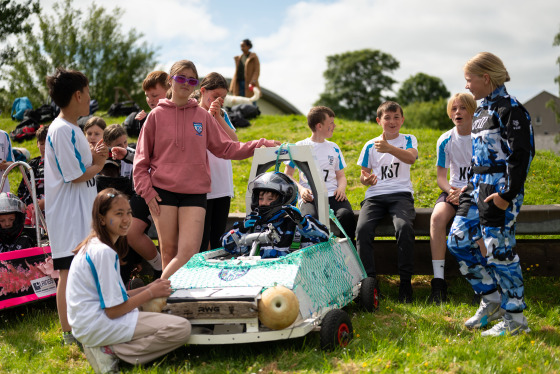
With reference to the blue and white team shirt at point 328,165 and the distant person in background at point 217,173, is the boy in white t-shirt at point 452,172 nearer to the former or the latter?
the blue and white team shirt at point 328,165

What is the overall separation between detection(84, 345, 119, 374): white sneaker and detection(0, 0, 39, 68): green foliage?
23.8m

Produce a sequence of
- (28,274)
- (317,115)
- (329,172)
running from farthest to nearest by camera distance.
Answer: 1. (317,115)
2. (329,172)
3. (28,274)

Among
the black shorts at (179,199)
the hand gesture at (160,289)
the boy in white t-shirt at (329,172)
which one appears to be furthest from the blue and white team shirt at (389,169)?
the hand gesture at (160,289)

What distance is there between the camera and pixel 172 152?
521 cm

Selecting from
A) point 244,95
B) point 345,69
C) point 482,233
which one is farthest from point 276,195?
point 345,69

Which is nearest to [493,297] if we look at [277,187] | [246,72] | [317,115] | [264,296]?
[277,187]

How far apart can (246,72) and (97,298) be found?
14.4 m

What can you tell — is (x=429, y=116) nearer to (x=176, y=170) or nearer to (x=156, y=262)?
(x=156, y=262)

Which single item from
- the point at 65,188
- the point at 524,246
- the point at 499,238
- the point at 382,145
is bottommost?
the point at 524,246

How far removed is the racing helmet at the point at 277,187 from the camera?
529 centimetres

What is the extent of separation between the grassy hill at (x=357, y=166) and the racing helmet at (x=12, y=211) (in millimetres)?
4583

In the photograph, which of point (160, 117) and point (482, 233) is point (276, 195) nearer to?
point (160, 117)

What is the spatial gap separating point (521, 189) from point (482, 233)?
48cm

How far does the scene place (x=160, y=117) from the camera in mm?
5285
